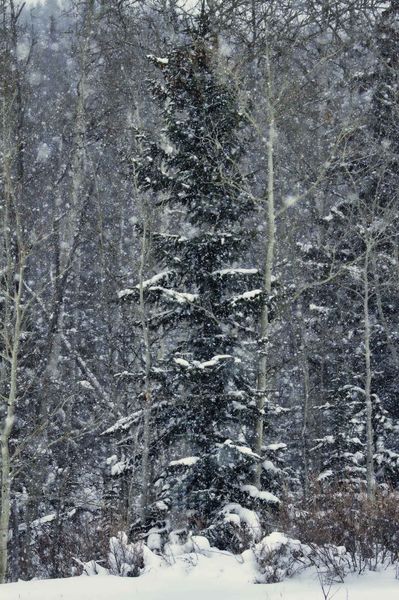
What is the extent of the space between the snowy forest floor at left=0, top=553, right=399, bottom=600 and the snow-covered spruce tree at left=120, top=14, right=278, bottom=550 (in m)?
2.02

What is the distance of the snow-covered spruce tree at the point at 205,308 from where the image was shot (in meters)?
9.87

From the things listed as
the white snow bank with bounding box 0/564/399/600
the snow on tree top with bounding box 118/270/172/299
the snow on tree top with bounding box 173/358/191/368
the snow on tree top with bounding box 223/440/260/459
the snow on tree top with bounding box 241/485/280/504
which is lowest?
the white snow bank with bounding box 0/564/399/600

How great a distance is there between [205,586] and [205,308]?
501cm

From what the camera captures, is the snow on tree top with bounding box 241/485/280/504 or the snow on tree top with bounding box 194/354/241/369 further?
the snow on tree top with bounding box 194/354/241/369

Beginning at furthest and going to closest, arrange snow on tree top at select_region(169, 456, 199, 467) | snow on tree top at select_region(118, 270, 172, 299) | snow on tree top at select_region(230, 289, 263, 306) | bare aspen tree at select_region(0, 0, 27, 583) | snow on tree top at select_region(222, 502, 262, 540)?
snow on tree top at select_region(118, 270, 172, 299), bare aspen tree at select_region(0, 0, 27, 583), snow on tree top at select_region(230, 289, 263, 306), snow on tree top at select_region(169, 456, 199, 467), snow on tree top at select_region(222, 502, 262, 540)

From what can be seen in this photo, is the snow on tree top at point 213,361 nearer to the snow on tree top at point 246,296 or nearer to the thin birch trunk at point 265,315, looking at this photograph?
the snow on tree top at point 246,296

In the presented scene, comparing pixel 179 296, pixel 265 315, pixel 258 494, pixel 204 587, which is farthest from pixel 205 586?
pixel 265 315

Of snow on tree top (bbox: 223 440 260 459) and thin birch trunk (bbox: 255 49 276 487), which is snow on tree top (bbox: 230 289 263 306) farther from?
snow on tree top (bbox: 223 440 260 459)

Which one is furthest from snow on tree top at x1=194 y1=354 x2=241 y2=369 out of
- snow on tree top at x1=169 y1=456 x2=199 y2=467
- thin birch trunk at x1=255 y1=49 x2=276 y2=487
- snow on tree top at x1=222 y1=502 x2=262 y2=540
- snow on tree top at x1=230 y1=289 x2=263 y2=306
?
snow on tree top at x1=222 y1=502 x2=262 y2=540

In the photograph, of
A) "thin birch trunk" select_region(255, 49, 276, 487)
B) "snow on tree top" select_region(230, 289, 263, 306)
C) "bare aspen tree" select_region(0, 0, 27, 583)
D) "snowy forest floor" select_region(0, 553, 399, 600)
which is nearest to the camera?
"snowy forest floor" select_region(0, 553, 399, 600)

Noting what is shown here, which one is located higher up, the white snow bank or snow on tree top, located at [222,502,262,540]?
snow on tree top, located at [222,502,262,540]

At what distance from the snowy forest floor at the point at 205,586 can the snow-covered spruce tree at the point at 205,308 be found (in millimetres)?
2015

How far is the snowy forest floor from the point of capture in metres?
6.09

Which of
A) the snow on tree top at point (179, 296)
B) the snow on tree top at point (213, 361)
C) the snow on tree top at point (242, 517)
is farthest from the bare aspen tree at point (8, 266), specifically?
the snow on tree top at point (242, 517)
